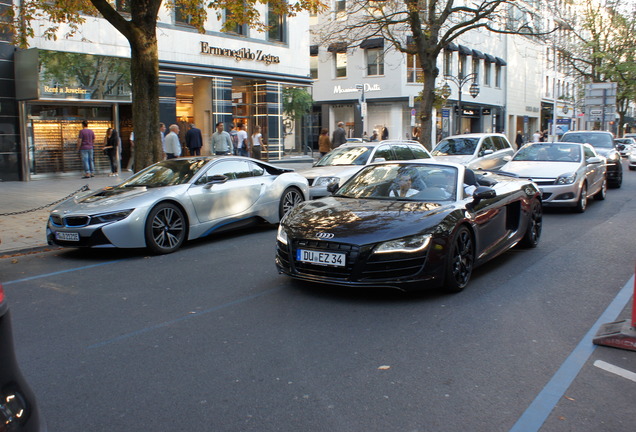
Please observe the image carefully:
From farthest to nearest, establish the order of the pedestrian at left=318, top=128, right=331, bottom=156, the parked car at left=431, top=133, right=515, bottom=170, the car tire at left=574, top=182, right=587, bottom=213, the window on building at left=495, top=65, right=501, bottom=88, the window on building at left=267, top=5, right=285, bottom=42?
1. the window on building at left=495, top=65, right=501, bottom=88
2. the window on building at left=267, top=5, right=285, bottom=42
3. the pedestrian at left=318, top=128, right=331, bottom=156
4. the parked car at left=431, top=133, right=515, bottom=170
5. the car tire at left=574, top=182, right=587, bottom=213

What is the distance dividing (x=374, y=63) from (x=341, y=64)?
3.03 m

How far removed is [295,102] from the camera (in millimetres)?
30266

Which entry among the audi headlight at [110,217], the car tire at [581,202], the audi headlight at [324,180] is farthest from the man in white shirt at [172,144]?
the car tire at [581,202]

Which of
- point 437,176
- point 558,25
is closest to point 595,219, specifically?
point 437,176

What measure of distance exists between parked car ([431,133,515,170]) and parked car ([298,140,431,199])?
95.2 inches

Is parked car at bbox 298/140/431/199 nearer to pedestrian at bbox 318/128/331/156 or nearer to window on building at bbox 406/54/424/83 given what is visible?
pedestrian at bbox 318/128/331/156

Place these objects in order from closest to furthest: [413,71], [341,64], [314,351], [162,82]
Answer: [314,351] → [162,82] → [413,71] → [341,64]

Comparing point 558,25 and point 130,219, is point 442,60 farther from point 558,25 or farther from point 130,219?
point 130,219

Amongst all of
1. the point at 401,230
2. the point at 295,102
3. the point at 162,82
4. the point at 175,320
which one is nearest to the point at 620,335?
the point at 401,230

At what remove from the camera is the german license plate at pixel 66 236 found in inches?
324

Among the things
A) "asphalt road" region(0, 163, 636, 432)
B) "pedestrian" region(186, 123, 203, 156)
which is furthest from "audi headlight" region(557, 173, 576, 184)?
"pedestrian" region(186, 123, 203, 156)

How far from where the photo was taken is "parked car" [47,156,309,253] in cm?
829

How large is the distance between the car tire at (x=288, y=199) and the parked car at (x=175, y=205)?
0.06 feet

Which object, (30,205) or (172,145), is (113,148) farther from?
(30,205)
